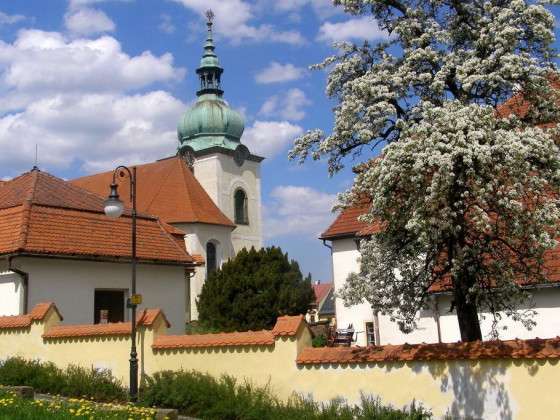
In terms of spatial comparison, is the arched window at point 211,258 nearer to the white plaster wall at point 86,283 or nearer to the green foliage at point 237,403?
the white plaster wall at point 86,283

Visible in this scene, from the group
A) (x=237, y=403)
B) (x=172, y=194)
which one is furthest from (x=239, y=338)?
(x=172, y=194)

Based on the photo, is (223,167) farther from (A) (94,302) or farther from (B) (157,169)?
(A) (94,302)

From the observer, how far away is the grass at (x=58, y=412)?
27.2 ft

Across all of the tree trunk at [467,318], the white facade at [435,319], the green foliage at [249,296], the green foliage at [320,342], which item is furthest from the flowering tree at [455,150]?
the green foliage at [249,296]

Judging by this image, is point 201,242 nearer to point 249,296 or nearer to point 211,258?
point 211,258

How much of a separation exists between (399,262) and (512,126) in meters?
2.83

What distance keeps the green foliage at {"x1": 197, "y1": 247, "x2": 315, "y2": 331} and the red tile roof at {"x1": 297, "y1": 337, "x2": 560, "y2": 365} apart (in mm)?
19509

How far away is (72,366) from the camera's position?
1383 cm

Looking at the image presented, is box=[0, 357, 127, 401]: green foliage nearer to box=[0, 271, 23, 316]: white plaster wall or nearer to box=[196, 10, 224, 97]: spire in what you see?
box=[0, 271, 23, 316]: white plaster wall

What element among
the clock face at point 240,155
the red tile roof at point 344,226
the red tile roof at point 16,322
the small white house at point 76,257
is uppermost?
the clock face at point 240,155

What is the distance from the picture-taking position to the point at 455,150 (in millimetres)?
8531

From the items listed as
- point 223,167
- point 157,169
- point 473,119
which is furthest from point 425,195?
point 223,167

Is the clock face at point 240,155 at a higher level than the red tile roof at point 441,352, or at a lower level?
higher

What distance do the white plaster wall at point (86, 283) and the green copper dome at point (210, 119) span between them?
32.5 m
